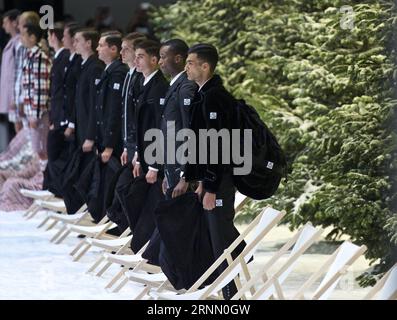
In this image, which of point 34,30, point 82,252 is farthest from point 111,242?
point 34,30

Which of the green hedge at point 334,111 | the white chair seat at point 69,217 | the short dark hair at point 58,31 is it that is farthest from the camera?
the short dark hair at point 58,31

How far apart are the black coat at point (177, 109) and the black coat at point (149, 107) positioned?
2.01 feet

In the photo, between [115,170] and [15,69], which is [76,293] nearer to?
[115,170]

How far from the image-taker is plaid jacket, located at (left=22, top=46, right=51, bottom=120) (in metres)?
15.1

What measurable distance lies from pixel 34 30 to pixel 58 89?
1.14m

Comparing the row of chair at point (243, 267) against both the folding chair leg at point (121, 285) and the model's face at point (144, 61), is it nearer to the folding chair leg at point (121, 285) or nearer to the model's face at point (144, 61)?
the folding chair leg at point (121, 285)

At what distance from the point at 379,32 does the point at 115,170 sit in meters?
2.62

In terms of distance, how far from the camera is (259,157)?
9.21 m

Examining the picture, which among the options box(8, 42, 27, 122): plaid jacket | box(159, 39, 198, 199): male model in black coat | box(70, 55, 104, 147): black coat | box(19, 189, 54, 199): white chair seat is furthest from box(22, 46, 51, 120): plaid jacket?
box(159, 39, 198, 199): male model in black coat

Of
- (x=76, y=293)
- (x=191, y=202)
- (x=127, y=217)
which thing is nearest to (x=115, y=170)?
(x=127, y=217)

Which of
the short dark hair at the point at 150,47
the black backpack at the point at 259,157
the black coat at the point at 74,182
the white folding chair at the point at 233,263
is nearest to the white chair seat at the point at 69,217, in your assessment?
the black coat at the point at 74,182

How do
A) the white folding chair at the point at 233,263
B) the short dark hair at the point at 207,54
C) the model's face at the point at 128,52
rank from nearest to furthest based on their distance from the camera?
the white folding chair at the point at 233,263 < the short dark hair at the point at 207,54 < the model's face at the point at 128,52

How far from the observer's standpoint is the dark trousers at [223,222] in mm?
9328

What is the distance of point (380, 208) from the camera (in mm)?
10805
